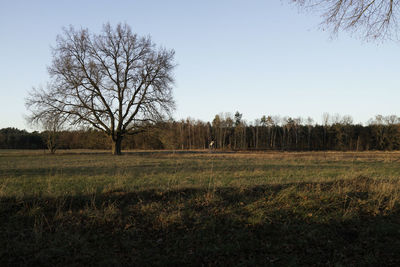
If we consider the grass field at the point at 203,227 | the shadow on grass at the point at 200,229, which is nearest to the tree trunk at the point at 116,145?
the grass field at the point at 203,227

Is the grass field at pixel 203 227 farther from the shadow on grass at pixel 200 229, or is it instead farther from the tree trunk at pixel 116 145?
the tree trunk at pixel 116 145

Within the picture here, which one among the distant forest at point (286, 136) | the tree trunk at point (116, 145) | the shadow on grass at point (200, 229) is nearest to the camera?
the shadow on grass at point (200, 229)

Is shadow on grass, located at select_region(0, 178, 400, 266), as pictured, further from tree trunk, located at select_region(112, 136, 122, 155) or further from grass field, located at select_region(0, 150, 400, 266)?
tree trunk, located at select_region(112, 136, 122, 155)

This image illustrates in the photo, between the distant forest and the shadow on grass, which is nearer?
the shadow on grass

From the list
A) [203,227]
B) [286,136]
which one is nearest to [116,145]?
[203,227]

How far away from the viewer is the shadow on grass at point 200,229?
4391 mm

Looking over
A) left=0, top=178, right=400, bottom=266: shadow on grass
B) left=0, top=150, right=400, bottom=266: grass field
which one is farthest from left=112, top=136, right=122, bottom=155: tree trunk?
left=0, top=178, right=400, bottom=266: shadow on grass

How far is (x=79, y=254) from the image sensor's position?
14.6 ft

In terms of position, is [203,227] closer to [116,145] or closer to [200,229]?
[200,229]

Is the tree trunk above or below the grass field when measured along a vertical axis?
above

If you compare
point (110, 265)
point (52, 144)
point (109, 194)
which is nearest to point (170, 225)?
point (110, 265)

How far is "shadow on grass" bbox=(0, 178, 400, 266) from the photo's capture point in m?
4.39

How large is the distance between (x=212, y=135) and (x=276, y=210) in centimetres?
7219

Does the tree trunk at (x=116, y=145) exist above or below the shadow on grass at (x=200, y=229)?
above
